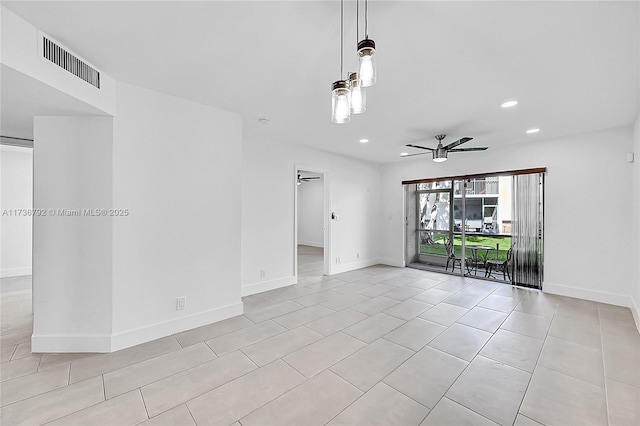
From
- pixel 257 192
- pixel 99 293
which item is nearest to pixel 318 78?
pixel 257 192

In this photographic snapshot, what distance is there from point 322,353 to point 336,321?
790 mm

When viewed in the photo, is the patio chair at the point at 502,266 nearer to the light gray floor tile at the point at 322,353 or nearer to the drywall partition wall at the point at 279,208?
the drywall partition wall at the point at 279,208

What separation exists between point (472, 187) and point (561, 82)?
3.56 m

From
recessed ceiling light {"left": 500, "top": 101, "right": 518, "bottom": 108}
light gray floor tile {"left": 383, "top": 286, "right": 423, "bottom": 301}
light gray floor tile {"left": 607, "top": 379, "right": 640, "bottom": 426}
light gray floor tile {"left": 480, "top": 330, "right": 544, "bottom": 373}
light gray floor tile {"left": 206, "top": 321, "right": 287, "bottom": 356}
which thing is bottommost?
light gray floor tile {"left": 607, "top": 379, "right": 640, "bottom": 426}

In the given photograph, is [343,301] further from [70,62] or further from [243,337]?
[70,62]

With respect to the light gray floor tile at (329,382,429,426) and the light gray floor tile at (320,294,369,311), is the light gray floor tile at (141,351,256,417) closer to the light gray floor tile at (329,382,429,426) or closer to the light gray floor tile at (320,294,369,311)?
the light gray floor tile at (329,382,429,426)

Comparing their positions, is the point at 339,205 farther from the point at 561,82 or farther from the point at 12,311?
the point at 12,311

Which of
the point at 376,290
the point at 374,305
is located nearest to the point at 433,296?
the point at 376,290

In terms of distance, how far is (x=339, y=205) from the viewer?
612 cm

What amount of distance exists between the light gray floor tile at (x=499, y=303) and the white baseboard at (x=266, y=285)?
3.16 m

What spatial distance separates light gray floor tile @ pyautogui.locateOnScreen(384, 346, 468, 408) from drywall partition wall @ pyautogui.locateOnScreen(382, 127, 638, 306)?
354cm

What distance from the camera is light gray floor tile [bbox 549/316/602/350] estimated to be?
9.59ft

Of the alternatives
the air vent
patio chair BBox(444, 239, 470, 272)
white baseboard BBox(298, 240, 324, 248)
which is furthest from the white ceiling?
white baseboard BBox(298, 240, 324, 248)

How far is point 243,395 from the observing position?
203 cm
